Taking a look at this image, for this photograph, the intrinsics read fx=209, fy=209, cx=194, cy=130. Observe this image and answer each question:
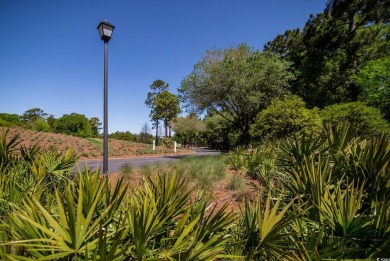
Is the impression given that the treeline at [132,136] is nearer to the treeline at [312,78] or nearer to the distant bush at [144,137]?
the distant bush at [144,137]

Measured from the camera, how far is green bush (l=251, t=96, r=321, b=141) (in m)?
12.0

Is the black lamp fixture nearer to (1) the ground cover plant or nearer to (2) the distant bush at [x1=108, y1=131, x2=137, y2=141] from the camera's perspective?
(1) the ground cover plant

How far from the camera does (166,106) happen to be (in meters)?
43.2

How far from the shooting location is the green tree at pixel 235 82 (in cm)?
1669

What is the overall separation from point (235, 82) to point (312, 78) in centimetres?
1341

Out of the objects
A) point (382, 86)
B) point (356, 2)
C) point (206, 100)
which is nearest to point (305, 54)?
point (356, 2)

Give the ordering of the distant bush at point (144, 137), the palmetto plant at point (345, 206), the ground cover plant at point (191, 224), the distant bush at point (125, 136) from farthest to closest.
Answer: the distant bush at point (125, 136) < the distant bush at point (144, 137) < the palmetto plant at point (345, 206) < the ground cover plant at point (191, 224)

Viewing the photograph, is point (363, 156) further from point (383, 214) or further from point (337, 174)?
point (383, 214)

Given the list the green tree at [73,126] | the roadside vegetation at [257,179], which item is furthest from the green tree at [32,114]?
the roadside vegetation at [257,179]

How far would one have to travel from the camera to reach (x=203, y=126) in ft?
152

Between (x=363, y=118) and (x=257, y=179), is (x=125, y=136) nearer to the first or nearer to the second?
(x=257, y=179)

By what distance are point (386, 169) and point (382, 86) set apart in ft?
64.8

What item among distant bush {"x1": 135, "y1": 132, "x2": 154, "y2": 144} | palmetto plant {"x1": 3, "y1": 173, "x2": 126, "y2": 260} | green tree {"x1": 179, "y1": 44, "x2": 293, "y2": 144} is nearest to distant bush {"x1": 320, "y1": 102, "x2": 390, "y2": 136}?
green tree {"x1": 179, "y1": 44, "x2": 293, "y2": 144}

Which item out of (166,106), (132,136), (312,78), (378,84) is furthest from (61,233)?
Answer: (132,136)
